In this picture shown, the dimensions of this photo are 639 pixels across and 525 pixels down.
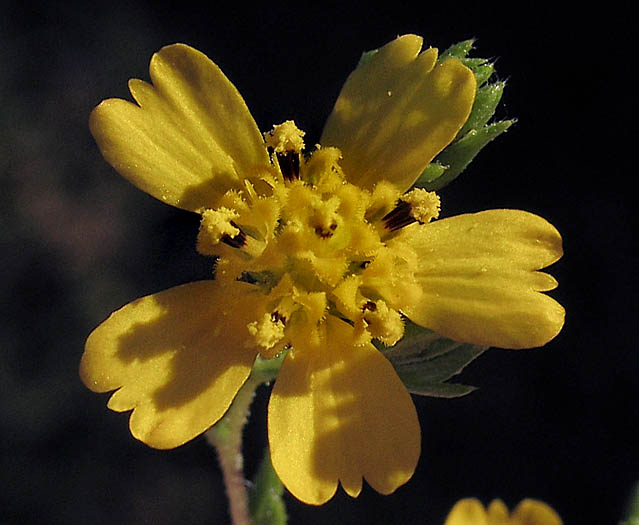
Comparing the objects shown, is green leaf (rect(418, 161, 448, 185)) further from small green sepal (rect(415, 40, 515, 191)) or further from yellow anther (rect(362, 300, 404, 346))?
yellow anther (rect(362, 300, 404, 346))

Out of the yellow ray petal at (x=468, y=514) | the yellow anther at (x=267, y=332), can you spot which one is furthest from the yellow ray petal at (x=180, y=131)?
the yellow ray petal at (x=468, y=514)

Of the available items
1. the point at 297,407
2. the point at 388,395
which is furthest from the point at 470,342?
the point at 297,407

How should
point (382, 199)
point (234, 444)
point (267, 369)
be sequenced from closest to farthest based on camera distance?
point (382, 199) → point (267, 369) → point (234, 444)

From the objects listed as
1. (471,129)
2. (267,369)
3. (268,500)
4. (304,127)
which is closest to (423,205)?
(471,129)

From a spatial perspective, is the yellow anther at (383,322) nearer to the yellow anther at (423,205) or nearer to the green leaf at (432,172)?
the yellow anther at (423,205)

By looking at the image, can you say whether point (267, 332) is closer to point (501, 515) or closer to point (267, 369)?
point (267, 369)
